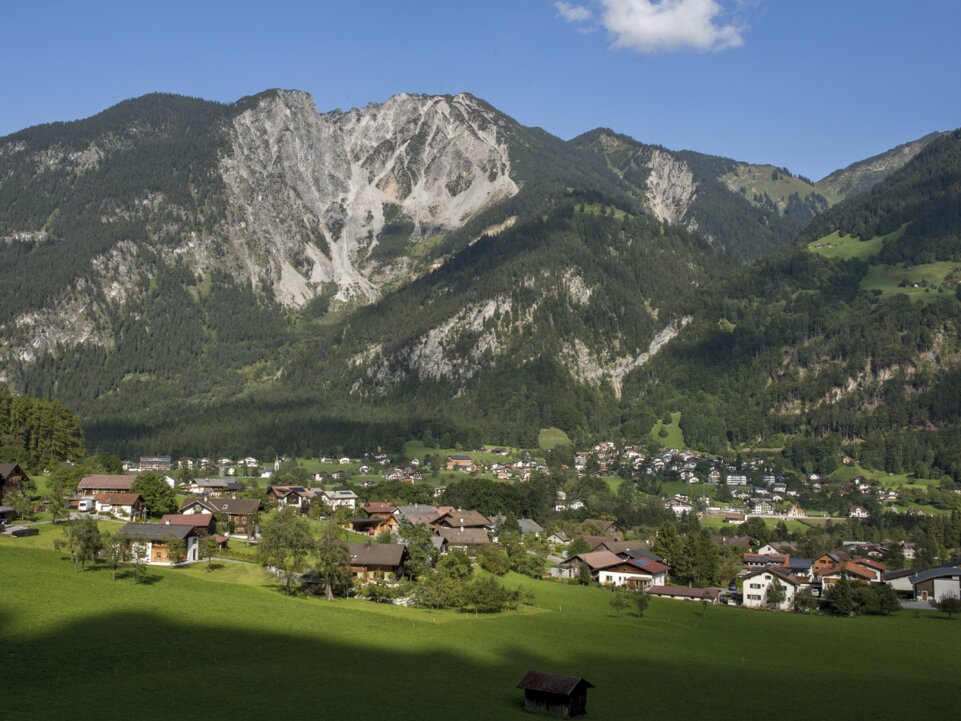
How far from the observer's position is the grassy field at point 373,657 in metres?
55.9

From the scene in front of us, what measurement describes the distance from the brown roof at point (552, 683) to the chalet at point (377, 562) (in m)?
45.3

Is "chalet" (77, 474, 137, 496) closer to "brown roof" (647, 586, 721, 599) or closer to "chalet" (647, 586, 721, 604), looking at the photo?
"brown roof" (647, 586, 721, 599)

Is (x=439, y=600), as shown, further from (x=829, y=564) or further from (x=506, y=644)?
(x=829, y=564)

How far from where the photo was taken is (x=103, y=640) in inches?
2564

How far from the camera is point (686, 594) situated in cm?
11938


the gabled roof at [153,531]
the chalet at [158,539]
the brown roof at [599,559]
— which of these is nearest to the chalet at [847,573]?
the brown roof at [599,559]

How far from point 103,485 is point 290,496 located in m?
38.5

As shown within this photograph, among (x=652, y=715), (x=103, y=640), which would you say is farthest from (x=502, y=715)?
(x=103, y=640)

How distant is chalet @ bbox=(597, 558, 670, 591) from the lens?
125 m

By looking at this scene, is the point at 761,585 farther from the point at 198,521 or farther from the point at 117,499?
the point at 117,499

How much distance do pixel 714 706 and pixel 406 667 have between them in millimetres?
18787

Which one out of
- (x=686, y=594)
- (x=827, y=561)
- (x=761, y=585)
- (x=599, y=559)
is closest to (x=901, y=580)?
(x=827, y=561)

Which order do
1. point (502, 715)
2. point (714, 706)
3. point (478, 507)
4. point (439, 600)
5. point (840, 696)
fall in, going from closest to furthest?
point (502, 715)
point (714, 706)
point (840, 696)
point (439, 600)
point (478, 507)

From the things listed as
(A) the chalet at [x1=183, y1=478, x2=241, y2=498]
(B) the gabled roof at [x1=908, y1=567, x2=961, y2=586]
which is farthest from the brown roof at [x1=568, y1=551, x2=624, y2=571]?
(A) the chalet at [x1=183, y1=478, x2=241, y2=498]
